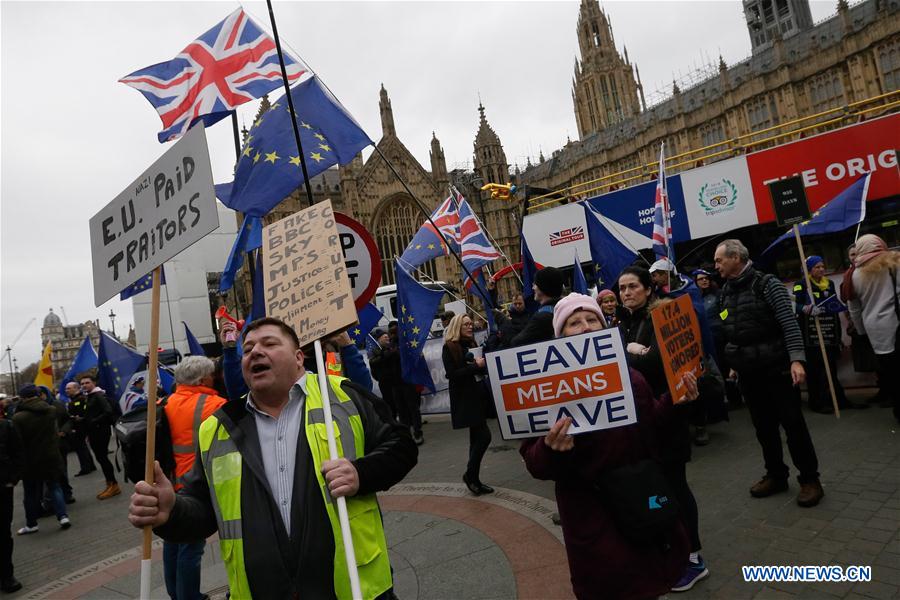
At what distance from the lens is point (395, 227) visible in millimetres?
45344

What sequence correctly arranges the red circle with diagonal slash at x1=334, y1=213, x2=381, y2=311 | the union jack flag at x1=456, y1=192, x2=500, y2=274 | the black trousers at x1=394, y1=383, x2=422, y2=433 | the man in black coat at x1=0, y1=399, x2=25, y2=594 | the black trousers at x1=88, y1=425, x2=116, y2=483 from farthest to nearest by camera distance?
the union jack flag at x1=456, y1=192, x2=500, y2=274
the black trousers at x1=394, y1=383, x2=422, y2=433
the black trousers at x1=88, y1=425, x2=116, y2=483
the man in black coat at x1=0, y1=399, x2=25, y2=594
the red circle with diagonal slash at x1=334, y1=213, x2=381, y2=311

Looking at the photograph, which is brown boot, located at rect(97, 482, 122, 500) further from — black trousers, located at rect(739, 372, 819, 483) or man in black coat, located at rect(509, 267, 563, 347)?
black trousers, located at rect(739, 372, 819, 483)

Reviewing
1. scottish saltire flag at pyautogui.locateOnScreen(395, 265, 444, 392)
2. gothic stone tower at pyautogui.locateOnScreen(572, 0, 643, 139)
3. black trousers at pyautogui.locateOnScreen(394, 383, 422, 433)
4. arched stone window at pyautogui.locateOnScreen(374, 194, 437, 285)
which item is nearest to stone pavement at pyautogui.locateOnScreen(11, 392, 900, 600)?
scottish saltire flag at pyautogui.locateOnScreen(395, 265, 444, 392)

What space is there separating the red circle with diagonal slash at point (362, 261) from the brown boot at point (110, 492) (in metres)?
7.42

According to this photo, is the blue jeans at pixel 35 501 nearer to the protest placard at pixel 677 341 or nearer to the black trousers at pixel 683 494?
the black trousers at pixel 683 494

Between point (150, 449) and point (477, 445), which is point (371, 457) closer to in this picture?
point (150, 449)

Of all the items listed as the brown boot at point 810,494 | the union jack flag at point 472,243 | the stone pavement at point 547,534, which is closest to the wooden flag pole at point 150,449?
the stone pavement at point 547,534

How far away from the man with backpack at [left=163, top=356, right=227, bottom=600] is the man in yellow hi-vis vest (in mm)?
1759

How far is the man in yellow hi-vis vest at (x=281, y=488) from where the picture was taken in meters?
1.79

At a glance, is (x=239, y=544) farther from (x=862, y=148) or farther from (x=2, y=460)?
(x=862, y=148)

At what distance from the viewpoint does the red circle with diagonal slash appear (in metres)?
4.22

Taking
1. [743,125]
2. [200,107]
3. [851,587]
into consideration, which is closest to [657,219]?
[851,587]

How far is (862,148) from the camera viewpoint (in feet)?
32.0

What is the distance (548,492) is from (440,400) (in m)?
5.25
